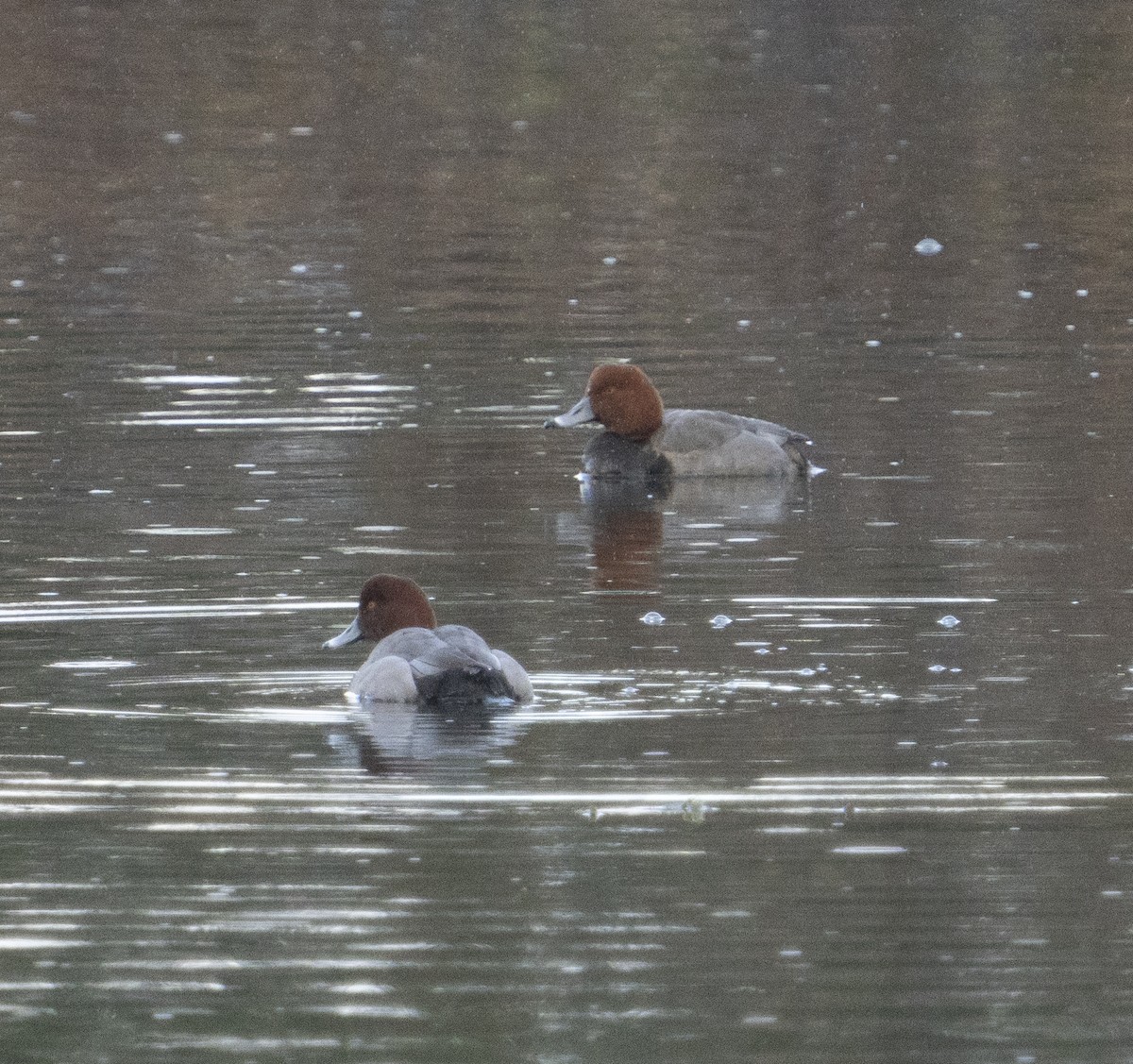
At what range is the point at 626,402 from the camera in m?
15.1

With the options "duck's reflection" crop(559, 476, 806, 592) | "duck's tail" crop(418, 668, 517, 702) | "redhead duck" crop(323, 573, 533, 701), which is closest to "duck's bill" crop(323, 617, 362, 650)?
"redhead duck" crop(323, 573, 533, 701)

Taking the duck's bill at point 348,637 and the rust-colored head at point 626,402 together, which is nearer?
the duck's bill at point 348,637

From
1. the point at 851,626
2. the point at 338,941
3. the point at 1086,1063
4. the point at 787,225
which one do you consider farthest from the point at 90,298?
the point at 1086,1063

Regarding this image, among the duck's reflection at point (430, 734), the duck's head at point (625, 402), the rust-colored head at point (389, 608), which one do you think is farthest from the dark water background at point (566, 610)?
the duck's head at point (625, 402)

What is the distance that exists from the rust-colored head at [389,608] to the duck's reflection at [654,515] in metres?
1.69

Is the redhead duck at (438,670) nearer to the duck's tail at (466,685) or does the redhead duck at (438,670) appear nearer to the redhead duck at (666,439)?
the duck's tail at (466,685)

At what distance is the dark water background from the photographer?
6449mm

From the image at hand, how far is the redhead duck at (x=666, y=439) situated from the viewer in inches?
578

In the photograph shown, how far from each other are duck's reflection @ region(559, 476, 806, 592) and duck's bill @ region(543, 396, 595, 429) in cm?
51

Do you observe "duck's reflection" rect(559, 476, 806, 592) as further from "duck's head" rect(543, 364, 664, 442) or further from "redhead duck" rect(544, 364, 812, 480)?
"duck's head" rect(543, 364, 664, 442)

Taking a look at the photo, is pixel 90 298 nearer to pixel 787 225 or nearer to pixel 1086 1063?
pixel 787 225

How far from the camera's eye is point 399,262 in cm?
2270

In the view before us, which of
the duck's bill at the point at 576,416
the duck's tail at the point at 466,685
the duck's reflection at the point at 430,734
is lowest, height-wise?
the duck's reflection at the point at 430,734

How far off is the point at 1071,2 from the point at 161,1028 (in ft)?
118
